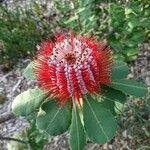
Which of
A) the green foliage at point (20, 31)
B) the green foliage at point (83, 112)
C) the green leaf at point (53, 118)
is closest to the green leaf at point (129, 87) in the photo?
the green foliage at point (83, 112)

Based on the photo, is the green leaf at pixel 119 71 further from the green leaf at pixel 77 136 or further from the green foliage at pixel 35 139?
the green foliage at pixel 35 139

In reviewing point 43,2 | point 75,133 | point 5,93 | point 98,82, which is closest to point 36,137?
point 75,133

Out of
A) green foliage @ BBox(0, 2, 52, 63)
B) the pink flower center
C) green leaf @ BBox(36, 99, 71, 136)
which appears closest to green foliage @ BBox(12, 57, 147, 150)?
green leaf @ BBox(36, 99, 71, 136)

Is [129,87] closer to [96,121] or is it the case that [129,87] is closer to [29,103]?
[96,121]

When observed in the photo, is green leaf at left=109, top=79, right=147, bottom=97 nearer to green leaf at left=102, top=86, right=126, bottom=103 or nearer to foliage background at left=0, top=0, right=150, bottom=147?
green leaf at left=102, top=86, right=126, bottom=103

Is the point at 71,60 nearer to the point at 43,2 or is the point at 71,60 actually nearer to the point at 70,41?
→ the point at 70,41

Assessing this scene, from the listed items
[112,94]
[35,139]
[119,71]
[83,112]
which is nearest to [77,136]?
[83,112]

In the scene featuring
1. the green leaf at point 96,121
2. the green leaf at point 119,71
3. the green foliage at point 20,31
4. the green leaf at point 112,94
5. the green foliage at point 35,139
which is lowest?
the green foliage at point 35,139
